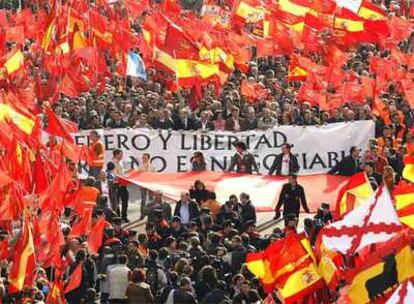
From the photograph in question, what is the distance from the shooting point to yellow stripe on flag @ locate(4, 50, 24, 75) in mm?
32562

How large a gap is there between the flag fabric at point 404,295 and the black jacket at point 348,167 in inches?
448

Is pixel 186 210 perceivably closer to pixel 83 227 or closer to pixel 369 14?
pixel 83 227

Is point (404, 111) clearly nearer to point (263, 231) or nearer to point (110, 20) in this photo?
point (263, 231)

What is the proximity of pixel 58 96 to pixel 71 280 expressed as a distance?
1020 centimetres

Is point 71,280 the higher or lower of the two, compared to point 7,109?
lower

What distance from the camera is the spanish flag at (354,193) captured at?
22062mm

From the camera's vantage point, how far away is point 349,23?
37.2 m

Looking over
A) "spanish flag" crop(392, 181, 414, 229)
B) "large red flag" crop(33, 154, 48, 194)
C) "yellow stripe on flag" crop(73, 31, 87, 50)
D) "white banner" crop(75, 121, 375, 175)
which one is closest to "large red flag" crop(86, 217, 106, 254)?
"large red flag" crop(33, 154, 48, 194)

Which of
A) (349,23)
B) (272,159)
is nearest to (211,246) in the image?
(272,159)

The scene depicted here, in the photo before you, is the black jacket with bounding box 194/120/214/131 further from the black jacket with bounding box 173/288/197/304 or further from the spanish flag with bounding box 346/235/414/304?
the spanish flag with bounding box 346/235/414/304

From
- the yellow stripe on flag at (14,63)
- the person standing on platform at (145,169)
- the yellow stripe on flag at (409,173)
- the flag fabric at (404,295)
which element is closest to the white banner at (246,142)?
the person standing on platform at (145,169)

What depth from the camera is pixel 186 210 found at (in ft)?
88.8

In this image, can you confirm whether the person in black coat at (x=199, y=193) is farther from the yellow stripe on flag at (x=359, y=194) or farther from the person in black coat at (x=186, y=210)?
the yellow stripe on flag at (x=359, y=194)

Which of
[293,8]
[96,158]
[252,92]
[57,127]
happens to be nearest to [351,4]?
[293,8]
